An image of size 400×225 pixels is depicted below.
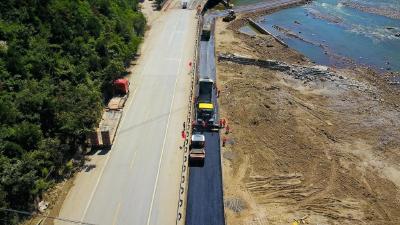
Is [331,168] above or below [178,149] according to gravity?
below

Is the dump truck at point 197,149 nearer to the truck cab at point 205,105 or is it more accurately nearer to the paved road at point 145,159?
the paved road at point 145,159

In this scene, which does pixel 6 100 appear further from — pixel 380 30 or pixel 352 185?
Answer: pixel 380 30

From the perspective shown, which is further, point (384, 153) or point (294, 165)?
point (384, 153)

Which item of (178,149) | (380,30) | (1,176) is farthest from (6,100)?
(380,30)

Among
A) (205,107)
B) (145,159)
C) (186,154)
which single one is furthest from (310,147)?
(145,159)

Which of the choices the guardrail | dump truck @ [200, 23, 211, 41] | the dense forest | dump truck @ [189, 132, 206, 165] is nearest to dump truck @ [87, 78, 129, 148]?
the dense forest

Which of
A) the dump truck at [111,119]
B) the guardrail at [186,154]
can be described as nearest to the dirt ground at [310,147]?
the guardrail at [186,154]
